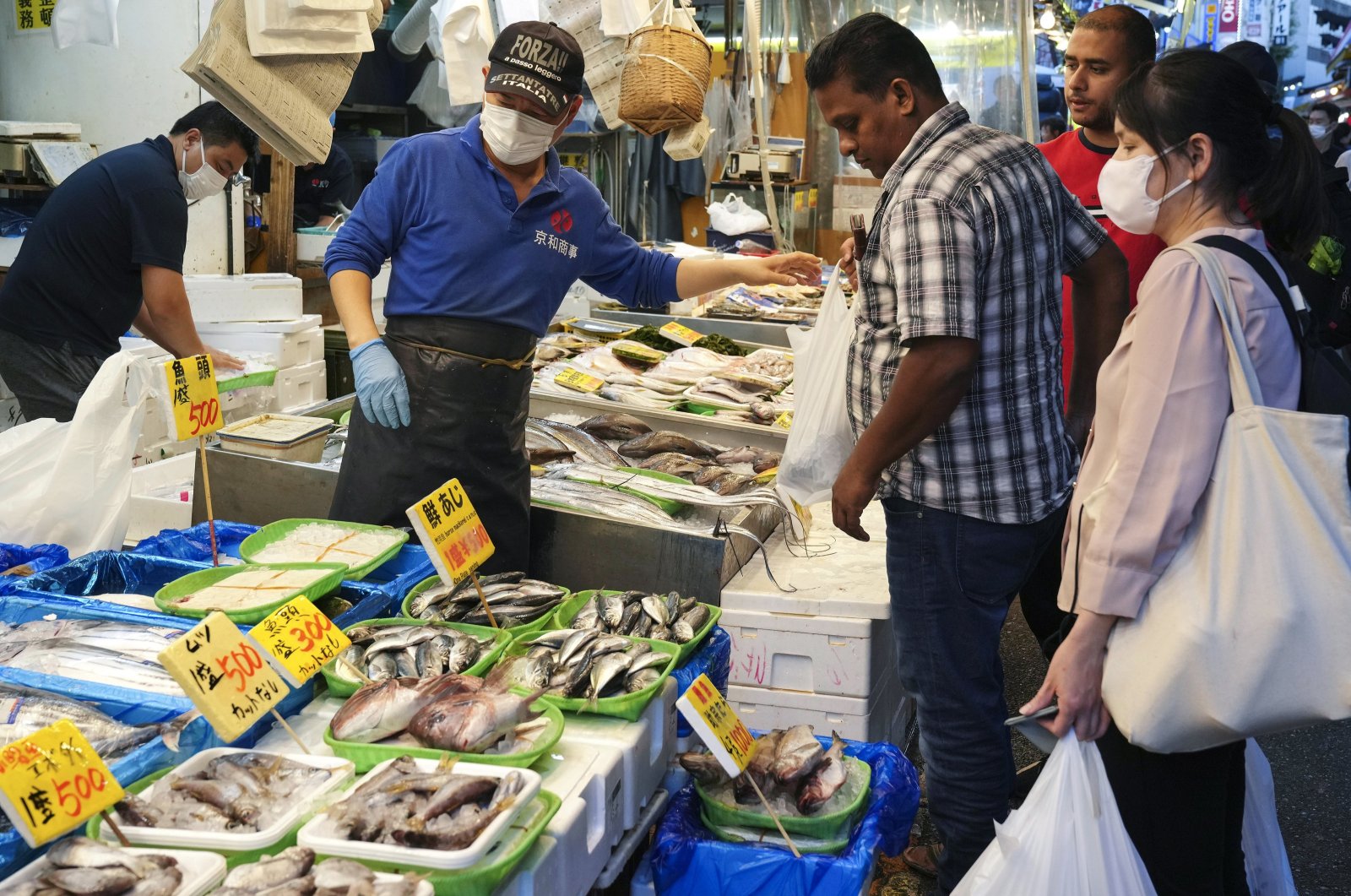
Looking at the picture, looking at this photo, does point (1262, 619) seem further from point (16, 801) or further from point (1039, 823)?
point (16, 801)

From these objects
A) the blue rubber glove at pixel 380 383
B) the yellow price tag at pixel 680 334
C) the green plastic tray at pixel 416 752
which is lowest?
the green plastic tray at pixel 416 752

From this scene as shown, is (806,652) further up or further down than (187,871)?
further down

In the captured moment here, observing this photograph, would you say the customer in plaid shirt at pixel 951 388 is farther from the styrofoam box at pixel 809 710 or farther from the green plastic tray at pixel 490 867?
the green plastic tray at pixel 490 867

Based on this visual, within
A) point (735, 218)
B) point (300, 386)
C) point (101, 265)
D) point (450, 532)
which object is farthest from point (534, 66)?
point (735, 218)

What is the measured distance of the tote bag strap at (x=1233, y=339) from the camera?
6.11ft

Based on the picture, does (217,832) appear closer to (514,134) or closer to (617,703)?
(617,703)

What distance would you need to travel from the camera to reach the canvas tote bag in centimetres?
182

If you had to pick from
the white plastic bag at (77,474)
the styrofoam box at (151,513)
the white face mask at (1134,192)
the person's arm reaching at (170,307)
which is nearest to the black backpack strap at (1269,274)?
the white face mask at (1134,192)

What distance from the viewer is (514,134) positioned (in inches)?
130

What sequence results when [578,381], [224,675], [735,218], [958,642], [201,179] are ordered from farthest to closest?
[735,218], [578,381], [201,179], [958,642], [224,675]

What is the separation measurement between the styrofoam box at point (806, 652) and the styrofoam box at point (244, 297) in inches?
144

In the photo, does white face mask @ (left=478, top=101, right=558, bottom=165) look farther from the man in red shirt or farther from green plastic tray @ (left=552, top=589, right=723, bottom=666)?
the man in red shirt

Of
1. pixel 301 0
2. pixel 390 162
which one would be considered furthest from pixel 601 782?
pixel 301 0

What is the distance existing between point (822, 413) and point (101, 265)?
10.2 ft
